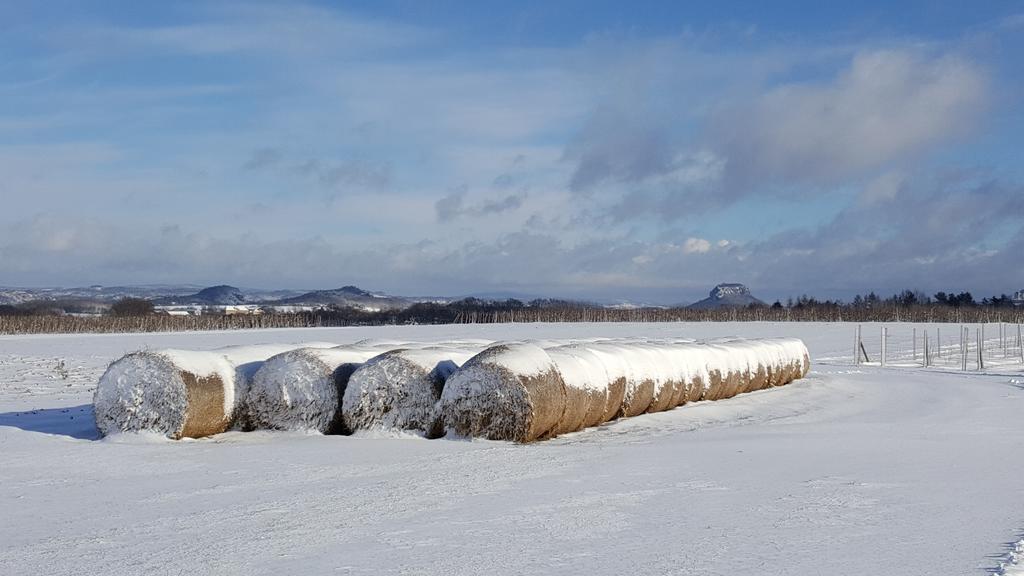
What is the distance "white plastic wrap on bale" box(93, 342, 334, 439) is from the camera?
12492 mm

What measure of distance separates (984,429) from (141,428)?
460 inches

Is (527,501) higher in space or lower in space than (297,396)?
lower

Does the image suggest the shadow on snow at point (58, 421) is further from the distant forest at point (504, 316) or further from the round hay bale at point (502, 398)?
the distant forest at point (504, 316)

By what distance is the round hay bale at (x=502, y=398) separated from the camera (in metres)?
12.3

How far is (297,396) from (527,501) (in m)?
6.01

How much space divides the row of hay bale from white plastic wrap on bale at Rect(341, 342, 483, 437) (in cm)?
1

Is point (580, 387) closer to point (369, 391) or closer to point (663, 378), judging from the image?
point (369, 391)

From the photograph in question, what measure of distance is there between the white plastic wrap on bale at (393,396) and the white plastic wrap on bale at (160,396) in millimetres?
1808

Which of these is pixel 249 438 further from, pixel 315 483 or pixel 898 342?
pixel 898 342

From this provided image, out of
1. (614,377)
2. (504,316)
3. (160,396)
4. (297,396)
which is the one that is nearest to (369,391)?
(297,396)

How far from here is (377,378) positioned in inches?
519

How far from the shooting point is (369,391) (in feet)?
43.1

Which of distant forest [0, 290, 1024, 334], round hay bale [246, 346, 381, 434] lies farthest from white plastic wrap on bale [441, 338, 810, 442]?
distant forest [0, 290, 1024, 334]

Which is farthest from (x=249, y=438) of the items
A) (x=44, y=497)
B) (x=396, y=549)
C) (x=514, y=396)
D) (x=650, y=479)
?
(x=396, y=549)
